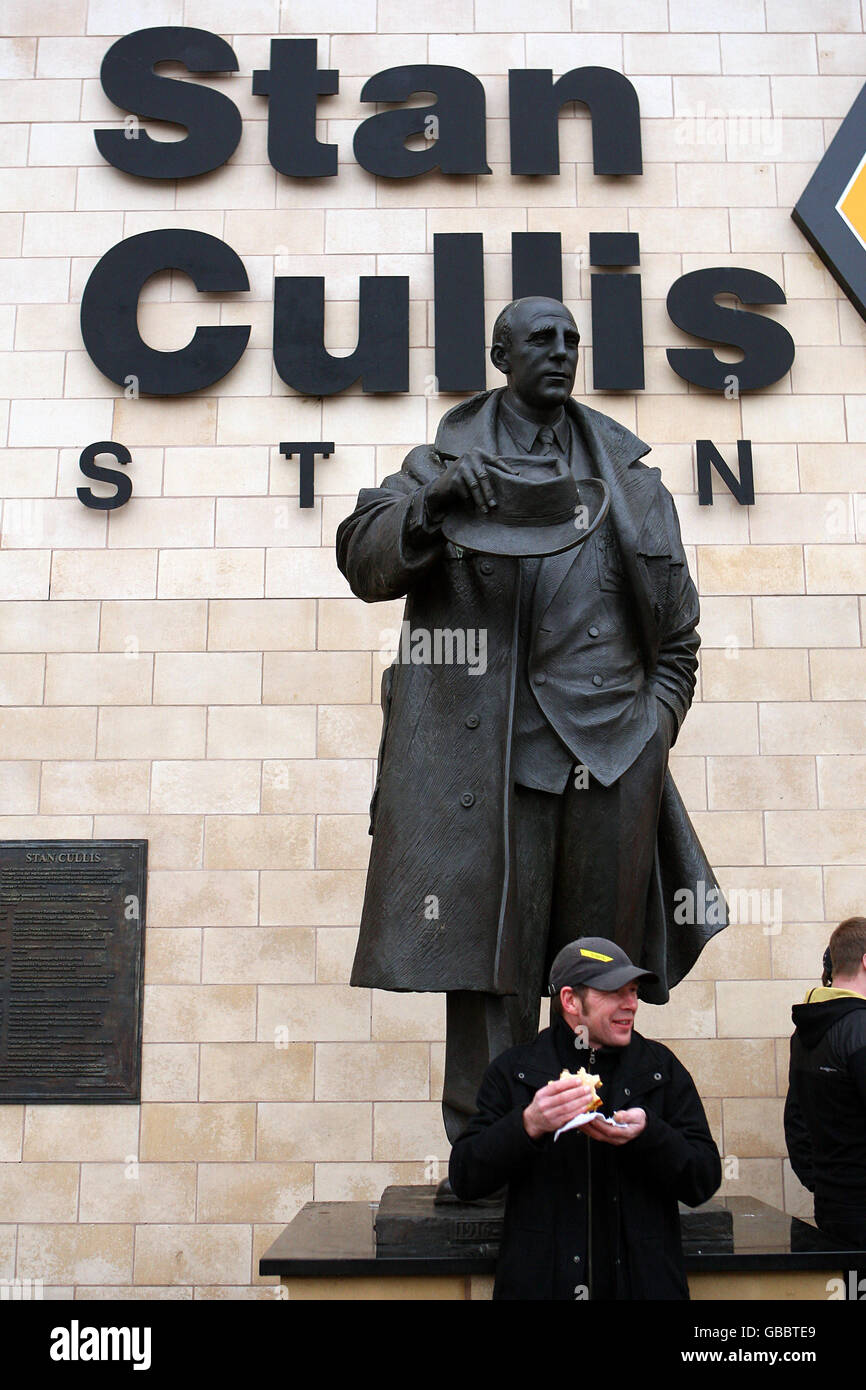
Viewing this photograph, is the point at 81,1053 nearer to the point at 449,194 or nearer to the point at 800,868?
the point at 800,868

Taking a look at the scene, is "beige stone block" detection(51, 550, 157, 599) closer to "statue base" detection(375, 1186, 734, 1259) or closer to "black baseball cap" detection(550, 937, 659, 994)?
"statue base" detection(375, 1186, 734, 1259)

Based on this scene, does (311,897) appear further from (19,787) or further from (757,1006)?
(757,1006)

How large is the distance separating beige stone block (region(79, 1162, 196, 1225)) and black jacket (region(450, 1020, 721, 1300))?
3629 mm

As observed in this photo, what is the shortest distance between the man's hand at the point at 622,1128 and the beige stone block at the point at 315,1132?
3.64m

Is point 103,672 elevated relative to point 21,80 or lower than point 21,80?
lower

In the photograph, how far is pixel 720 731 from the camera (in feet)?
21.0

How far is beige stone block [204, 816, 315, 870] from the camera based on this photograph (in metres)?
6.27

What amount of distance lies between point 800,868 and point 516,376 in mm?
3483

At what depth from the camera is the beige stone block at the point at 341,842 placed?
6.25 meters

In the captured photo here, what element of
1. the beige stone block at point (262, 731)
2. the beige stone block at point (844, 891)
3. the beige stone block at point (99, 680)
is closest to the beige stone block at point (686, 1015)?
the beige stone block at point (844, 891)

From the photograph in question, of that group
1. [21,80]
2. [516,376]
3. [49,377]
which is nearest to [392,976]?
[516,376]

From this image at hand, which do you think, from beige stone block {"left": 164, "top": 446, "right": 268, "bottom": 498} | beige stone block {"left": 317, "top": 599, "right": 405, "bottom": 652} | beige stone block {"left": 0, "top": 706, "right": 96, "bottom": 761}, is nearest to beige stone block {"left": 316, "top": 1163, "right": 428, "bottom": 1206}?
beige stone block {"left": 0, "top": 706, "right": 96, "bottom": 761}

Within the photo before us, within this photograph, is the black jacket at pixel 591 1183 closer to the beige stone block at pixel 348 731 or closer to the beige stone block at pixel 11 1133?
the beige stone block at pixel 348 731

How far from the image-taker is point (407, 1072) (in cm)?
602
